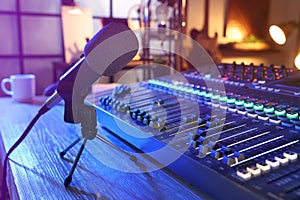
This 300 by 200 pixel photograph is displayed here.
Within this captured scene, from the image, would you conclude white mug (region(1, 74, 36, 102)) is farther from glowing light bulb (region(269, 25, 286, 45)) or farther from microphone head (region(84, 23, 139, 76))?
glowing light bulb (region(269, 25, 286, 45))

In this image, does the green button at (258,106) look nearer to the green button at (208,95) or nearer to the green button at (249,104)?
the green button at (249,104)

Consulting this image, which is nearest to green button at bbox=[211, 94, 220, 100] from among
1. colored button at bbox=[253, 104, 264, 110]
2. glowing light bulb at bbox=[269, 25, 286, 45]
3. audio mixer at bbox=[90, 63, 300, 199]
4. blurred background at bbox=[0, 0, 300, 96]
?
audio mixer at bbox=[90, 63, 300, 199]

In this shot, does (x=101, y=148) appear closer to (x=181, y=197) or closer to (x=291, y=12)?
(x=181, y=197)

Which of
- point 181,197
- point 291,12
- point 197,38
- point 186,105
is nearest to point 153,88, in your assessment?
point 186,105

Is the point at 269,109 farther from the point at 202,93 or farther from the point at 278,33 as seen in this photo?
the point at 278,33

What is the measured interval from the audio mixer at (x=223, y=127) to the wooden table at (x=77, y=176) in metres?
0.03

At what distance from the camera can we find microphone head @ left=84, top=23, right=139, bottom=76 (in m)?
0.42

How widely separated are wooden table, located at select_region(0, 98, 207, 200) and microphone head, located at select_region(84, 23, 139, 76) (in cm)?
18

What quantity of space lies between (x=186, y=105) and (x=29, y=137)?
38cm

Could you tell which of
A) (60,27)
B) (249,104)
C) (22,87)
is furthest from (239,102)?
(60,27)

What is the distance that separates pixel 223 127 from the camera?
50 cm

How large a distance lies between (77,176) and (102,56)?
0.21 metres

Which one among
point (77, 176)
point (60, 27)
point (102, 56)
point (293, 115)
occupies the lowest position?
point (77, 176)

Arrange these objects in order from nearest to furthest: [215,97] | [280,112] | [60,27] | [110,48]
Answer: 1. [110,48]
2. [280,112]
3. [215,97]
4. [60,27]
